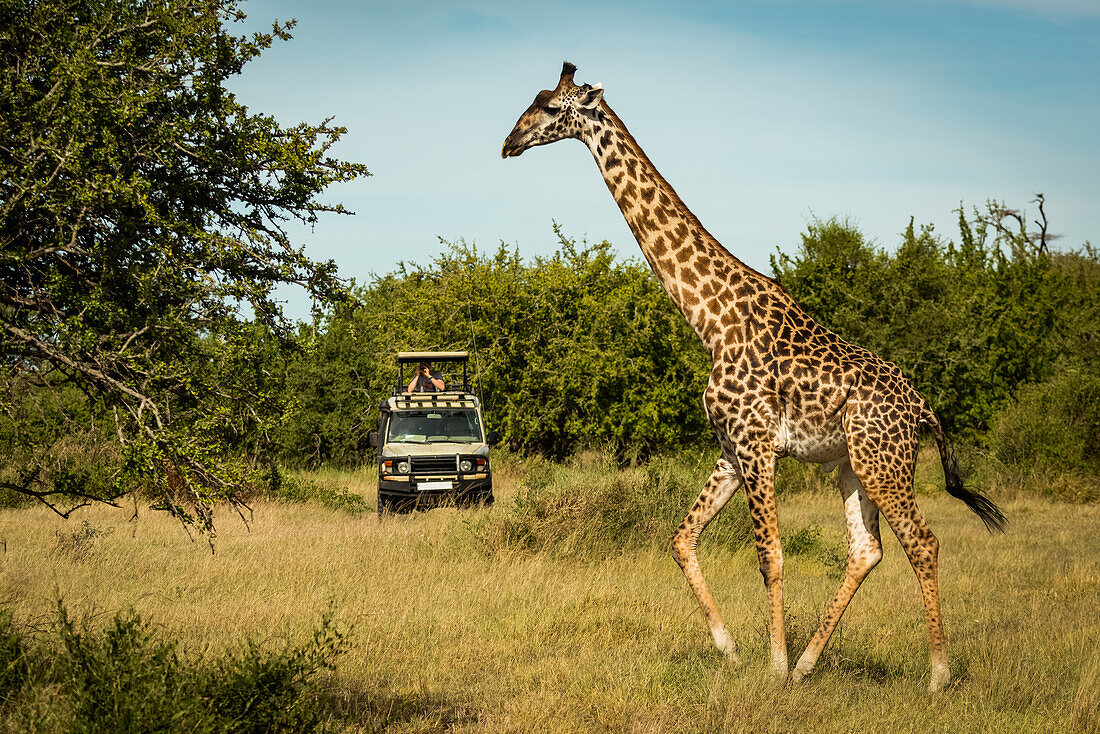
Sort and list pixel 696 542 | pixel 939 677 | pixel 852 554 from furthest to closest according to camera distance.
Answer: pixel 852 554, pixel 696 542, pixel 939 677

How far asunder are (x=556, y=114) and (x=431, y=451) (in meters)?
8.66

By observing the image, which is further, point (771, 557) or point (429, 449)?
point (429, 449)

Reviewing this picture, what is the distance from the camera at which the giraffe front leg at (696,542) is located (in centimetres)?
634

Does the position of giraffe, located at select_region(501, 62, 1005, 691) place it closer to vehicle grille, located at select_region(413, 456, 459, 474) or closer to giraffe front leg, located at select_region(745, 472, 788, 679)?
giraffe front leg, located at select_region(745, 472, 788, 679)

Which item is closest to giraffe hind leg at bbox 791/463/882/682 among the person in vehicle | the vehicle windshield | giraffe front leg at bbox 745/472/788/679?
giraffe front leg at bbox 745/472/788/679

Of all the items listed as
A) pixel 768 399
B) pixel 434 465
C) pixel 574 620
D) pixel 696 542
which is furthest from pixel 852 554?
pixel 434 465

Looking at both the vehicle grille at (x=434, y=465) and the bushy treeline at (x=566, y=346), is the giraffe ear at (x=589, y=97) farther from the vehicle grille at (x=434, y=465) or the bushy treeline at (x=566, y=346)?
the bushy treeline at (x=566, y=346)

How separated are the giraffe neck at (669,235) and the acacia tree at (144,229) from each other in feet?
8.36

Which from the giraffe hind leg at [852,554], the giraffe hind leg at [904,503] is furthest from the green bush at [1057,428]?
the giraffe hind leg at [904,503]

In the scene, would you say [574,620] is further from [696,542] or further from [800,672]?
[800,672]

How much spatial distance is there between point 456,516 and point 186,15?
276 inches

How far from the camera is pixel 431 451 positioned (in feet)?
47.9

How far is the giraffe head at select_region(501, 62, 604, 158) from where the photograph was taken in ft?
21.8

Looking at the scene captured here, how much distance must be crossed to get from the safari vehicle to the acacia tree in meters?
6.05
